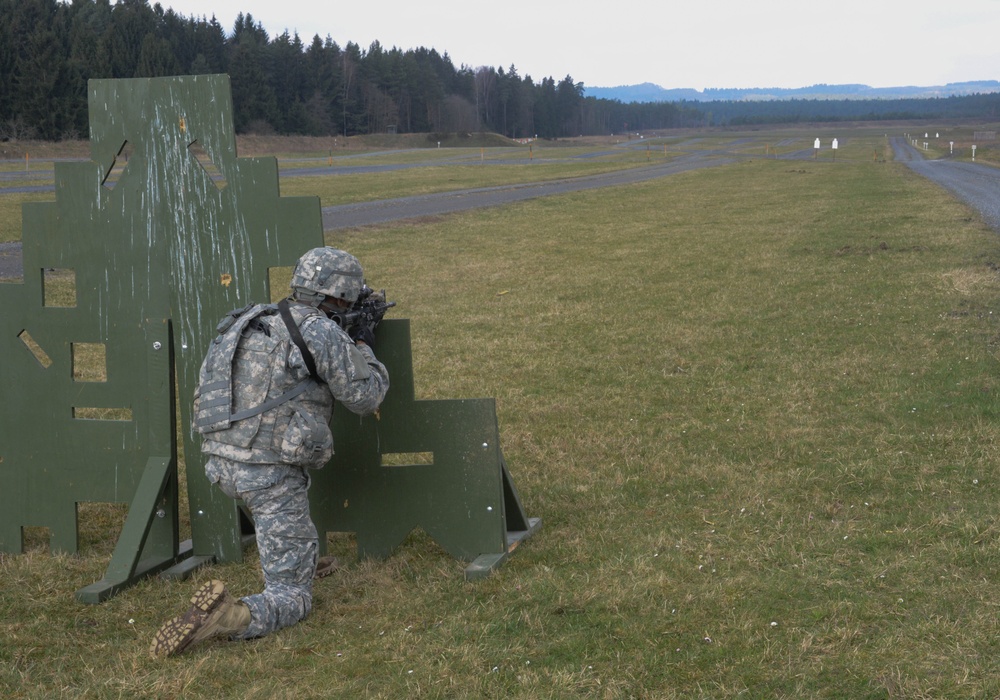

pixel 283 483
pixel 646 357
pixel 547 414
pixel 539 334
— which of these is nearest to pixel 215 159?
pixel 283 483

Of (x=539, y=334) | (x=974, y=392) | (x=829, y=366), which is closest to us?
(x=974, y=392)

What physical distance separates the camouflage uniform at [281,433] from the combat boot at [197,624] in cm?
26

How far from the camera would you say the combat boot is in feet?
13.5

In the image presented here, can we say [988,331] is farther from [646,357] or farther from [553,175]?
[553,175]

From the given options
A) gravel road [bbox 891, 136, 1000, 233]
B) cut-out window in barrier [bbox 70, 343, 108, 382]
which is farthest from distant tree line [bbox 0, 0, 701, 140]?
cut-out window in barrier [bbox 70, 343, 108, 382]

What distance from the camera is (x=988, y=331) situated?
Answer: 10500 millimetres

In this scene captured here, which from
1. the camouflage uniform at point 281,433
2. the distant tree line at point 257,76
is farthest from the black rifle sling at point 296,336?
the distant tree line at point 257,76

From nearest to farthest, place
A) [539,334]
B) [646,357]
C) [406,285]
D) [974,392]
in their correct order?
1. [974,392]
2. [646,357]
3. [539,334]
4. [406,285]

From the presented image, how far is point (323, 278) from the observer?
4.59 meters

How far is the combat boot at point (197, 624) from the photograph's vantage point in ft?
13.5

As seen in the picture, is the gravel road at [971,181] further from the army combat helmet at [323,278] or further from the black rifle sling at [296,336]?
the black rifle sling at [296,336]

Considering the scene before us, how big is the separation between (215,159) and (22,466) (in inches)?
78.3

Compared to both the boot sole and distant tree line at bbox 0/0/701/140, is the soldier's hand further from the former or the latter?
distant tree line at bbox 0/0/701/140

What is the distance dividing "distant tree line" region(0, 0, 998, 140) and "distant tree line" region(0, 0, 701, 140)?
10cm
